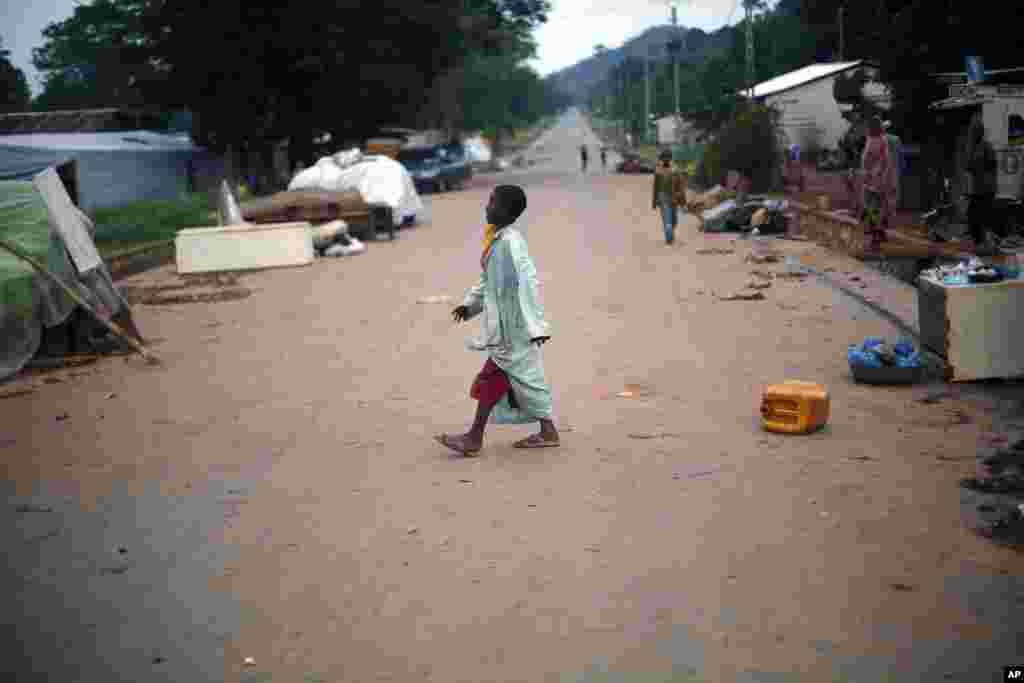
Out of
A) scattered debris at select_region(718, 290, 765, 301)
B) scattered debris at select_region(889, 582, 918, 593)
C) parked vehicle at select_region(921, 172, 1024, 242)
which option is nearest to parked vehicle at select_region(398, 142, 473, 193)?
parked vehicle at select_region(921, 172, 1024, 242)

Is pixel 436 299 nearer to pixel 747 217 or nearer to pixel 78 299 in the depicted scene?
pixel 78 299

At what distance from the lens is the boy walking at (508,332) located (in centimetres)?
702

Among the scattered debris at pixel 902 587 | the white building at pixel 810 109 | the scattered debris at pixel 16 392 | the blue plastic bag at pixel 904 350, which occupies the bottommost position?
the scattered debris at pixel 16 392

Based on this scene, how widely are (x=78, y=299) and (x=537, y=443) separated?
581cm

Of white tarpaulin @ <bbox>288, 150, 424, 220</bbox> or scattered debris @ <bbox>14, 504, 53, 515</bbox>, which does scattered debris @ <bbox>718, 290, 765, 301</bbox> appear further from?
white tarpaulin @ <bbox>288, 150, 424, 220</bbox>

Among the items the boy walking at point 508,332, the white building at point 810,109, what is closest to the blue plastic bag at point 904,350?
the boy walking at point 508,332

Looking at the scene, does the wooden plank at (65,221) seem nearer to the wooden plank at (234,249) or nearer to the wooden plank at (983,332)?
the wooden plank at (234,249)

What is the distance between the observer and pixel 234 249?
20047mm

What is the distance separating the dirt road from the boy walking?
0.97 feet

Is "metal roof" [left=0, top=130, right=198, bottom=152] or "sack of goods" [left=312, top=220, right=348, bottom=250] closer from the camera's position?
"sack of goods" [left=312, top=220, right=348, bottom=250]

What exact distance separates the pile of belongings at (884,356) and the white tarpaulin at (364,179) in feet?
58.9

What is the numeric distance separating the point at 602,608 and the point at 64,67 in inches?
2460

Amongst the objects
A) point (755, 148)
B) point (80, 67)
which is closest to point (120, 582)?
point (755, 148)

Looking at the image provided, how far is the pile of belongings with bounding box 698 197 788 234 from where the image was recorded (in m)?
22.1
